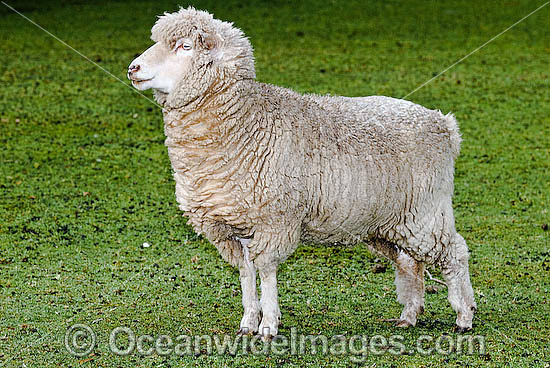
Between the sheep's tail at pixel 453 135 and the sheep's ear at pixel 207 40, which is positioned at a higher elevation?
the sheep's ear at pixel 207 40

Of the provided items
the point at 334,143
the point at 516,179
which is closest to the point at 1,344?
the point at 334,143

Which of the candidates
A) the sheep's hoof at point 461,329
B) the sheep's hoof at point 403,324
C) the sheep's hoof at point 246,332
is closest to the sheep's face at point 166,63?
the sheep's hoof at point 246,332

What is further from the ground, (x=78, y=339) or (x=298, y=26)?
(x=298, y=26)

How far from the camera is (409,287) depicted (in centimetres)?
551

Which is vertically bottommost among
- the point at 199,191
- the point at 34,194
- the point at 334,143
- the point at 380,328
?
the point at 34,194

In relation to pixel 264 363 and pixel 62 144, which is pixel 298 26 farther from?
pixel 264 363

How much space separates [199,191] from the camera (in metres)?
4.72

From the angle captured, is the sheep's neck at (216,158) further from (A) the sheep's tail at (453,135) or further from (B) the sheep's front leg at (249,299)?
(A) the sheep's tail at (453,135)

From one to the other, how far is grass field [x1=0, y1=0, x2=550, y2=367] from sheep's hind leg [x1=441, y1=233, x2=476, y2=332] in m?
0.13

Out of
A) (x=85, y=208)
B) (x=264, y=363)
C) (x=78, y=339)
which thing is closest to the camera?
(x=264, y=363)

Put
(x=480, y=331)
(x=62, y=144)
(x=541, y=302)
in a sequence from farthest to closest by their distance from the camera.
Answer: (x=62, y=144) < (x=541, y=302) < (x=480, y=331)

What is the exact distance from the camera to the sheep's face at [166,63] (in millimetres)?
4609

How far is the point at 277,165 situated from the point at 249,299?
2.77 feet

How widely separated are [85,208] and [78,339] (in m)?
2.96
